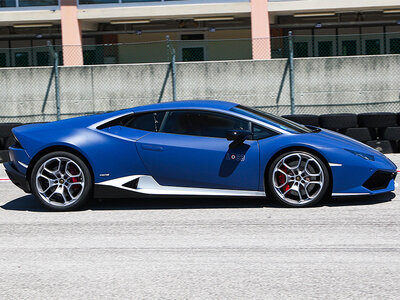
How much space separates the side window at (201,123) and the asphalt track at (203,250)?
0.87 meters

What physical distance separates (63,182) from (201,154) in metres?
1.62

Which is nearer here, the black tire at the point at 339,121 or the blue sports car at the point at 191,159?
the blue sports car at the point at 191,159

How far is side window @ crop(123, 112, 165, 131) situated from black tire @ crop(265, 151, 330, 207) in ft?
4.58

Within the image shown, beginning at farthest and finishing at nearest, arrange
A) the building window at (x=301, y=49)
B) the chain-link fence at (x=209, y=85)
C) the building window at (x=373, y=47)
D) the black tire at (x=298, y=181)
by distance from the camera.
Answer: the building window at (x=373, y=47), the building window at (x=301, y=49), the chain-link fence at (x=209, y=85), the black tire at (x=298, y=181)

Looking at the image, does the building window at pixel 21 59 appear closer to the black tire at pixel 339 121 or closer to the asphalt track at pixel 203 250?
the black tire at pixel 339 121

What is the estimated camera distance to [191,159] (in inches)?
306

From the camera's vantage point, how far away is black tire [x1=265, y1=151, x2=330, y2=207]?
7629 millimetres

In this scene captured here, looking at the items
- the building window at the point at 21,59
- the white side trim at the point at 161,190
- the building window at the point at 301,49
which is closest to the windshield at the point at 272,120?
the white side trim at the point at 161,190

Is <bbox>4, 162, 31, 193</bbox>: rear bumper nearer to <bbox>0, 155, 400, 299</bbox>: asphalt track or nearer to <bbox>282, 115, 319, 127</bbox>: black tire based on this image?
<bbox>0, 155, 400, 299</bbox>: asphalt track

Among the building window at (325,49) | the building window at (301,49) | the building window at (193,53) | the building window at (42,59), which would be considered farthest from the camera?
the building window at (325,49)

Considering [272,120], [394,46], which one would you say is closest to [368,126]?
[272,120]

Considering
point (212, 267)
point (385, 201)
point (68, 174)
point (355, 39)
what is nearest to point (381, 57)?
point (355, 39)

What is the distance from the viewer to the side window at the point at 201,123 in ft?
25.9

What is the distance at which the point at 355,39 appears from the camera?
23.0 meters
